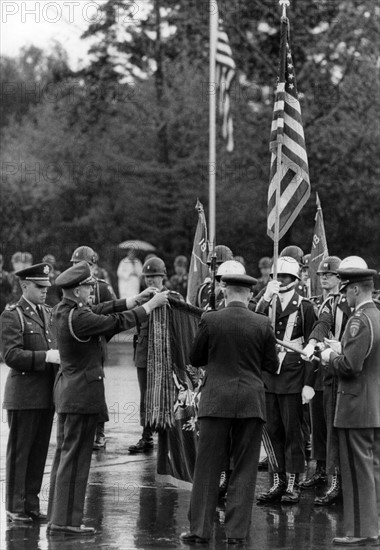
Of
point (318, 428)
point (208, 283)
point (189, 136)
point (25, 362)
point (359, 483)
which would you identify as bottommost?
point (359, 483)

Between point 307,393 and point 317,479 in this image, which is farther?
point 317,479

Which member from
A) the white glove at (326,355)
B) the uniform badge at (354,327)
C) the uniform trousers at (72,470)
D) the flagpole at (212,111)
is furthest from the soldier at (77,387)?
the flagpole at (212,111)

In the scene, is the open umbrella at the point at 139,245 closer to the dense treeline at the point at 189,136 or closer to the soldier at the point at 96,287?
the dense treeline at the point at 189,136

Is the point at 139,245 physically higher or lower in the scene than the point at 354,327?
higher

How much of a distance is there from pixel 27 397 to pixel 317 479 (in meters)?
3.25

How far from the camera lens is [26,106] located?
141 feet

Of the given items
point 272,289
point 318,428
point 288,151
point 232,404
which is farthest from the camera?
point 318,428

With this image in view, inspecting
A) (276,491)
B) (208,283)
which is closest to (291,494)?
(276,491)

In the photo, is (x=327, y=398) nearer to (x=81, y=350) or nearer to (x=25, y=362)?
(x=81, y=350)

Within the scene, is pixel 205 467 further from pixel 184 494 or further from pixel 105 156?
pixel 105 156

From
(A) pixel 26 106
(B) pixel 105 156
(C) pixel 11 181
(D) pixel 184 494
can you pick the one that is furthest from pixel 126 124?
(D) pixel 184 494

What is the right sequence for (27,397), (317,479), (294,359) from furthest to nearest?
(317,479) < (294,359) < (27,397)

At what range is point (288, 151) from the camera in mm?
10672

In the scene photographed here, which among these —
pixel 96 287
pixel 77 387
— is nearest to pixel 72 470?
pixel 77 387
